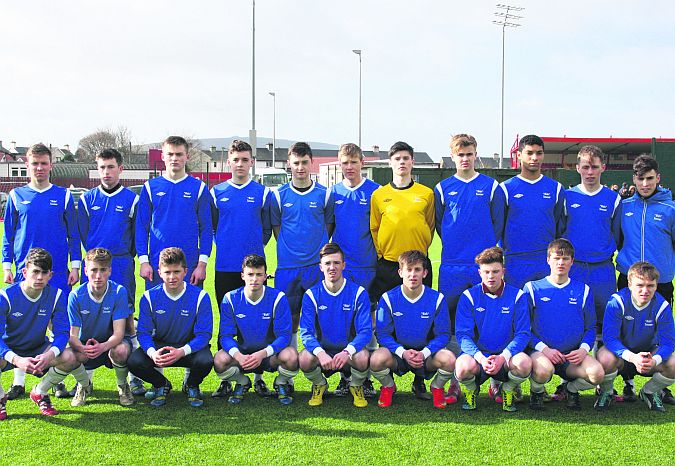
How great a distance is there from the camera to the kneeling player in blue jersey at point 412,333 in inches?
160

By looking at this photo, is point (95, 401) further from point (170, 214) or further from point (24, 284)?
point (170, 214)

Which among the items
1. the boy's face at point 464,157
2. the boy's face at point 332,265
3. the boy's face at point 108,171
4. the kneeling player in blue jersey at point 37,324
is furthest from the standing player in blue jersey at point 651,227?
the kneeling player in blue jersey at point 37,324

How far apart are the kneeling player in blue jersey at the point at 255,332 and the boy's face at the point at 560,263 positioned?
1817mm

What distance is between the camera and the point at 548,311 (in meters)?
4.11

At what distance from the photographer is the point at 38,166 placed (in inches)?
179

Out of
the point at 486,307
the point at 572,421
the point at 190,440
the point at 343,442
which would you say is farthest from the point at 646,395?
the point at 190,440

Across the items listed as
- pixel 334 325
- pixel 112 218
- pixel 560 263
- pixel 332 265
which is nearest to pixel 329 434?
pixel 334 325

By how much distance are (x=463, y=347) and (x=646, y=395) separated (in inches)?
48.9

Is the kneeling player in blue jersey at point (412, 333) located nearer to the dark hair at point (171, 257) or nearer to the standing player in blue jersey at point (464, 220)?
the standing player in blue jersey at point (464, 220)

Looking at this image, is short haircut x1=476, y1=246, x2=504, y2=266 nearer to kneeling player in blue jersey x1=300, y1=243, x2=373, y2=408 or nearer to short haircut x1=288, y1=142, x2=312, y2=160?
kneeling player in blue jersey x1=300, y1=243, x2=373, y2=408

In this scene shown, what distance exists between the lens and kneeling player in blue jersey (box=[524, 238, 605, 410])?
398cm

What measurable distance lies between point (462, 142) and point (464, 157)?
119 millimetres

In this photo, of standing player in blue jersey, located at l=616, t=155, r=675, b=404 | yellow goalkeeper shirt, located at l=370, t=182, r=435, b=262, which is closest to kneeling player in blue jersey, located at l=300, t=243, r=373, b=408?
yellow goalkeeper shirt, located at l=370, t=182, r=435, b=262

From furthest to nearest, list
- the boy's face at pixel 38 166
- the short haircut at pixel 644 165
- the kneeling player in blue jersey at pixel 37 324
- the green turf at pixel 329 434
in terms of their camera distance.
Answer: the boy's face at pixel 38 166 < the short haircut at pixel 644 165 < the kneeling player in blue jersey at pixel 37 324 < the green turf at pixel 329 434
